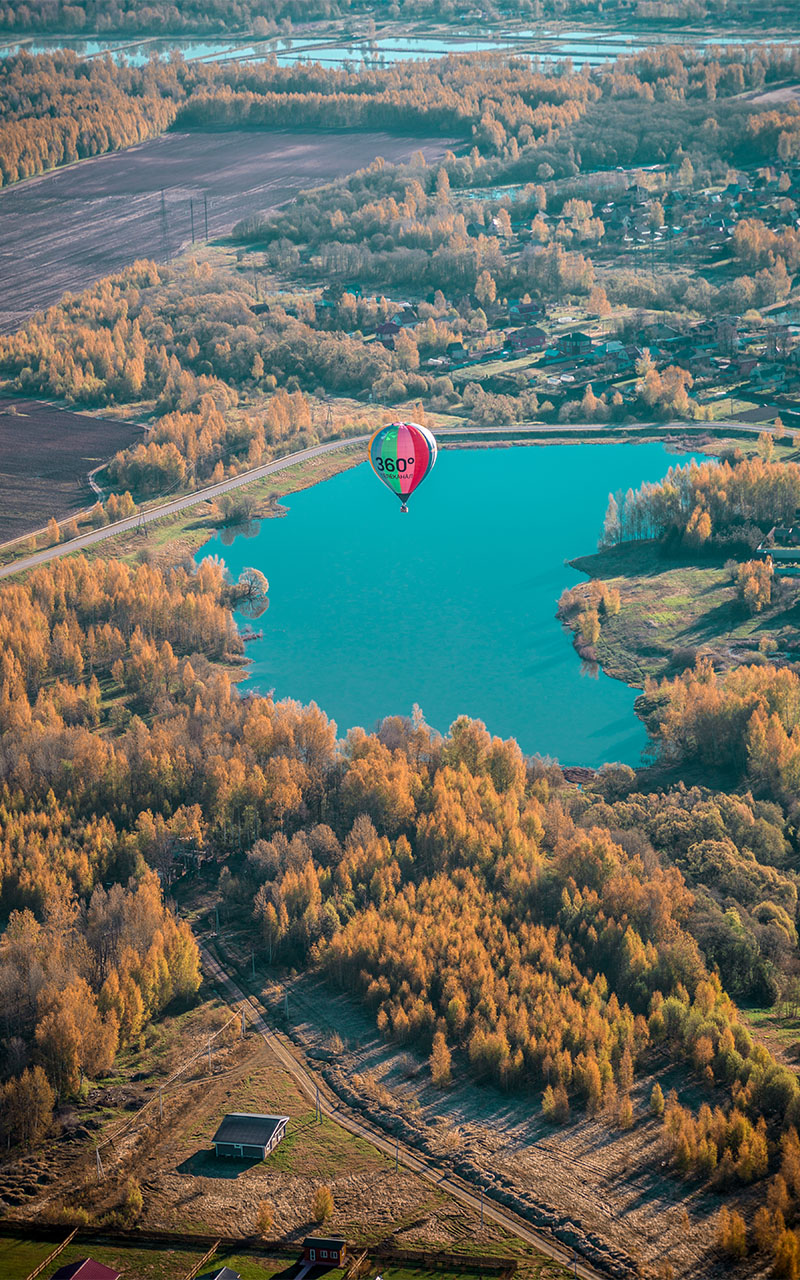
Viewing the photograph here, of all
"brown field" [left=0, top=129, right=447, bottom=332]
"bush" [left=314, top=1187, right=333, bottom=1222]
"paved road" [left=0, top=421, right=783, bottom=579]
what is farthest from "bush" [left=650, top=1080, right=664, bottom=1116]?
"brown field" [left=0, top=129, right=447, bottom=332]

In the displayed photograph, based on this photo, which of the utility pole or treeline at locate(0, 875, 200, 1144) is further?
the utility pole

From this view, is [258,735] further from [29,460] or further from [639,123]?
[639,123]

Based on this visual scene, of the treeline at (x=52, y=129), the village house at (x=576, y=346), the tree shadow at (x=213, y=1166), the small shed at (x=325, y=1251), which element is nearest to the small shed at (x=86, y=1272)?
the tree shadow at (x=213, y=1166)

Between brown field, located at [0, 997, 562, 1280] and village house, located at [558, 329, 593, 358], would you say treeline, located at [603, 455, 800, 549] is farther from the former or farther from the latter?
brown field, located at [0, 997, 562, 1280]

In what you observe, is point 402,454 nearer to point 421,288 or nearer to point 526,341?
point 526,341

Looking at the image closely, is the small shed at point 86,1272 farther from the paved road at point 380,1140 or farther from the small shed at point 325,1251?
the paved road at point 380,1140

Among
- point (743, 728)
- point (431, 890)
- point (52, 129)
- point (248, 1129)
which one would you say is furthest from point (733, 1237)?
point (52, 129)
